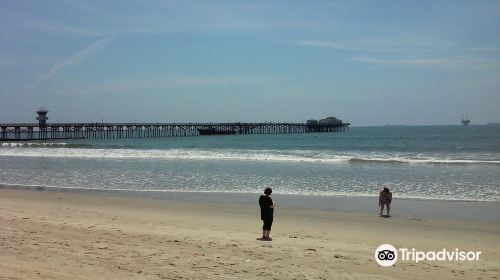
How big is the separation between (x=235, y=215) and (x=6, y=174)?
16441mm

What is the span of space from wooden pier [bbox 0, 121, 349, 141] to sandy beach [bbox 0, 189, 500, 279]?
216 ft

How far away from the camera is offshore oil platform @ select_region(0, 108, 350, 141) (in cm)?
7375

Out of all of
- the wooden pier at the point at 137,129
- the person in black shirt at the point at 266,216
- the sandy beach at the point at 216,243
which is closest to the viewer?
the sandy beach at the point at 216,243

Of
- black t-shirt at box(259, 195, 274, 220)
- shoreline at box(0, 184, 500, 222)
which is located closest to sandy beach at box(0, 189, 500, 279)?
black t-shirt at box(259, 195, 274, 220)

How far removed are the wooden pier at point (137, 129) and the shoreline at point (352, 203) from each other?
6185cm

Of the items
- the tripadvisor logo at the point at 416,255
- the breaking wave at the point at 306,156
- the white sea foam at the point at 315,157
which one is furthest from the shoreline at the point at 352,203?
the white sea foam at the point at 315,157

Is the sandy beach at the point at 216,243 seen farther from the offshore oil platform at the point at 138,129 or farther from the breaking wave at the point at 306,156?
the offshore oil platform at the point at 138,129

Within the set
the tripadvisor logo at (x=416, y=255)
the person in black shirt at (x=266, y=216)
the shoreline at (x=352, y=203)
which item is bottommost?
the shoreline at (x=352, y=203)

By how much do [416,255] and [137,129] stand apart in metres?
85.9

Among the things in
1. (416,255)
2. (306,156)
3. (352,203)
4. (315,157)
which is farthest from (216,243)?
(306,156)

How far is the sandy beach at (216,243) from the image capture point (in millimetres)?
6422

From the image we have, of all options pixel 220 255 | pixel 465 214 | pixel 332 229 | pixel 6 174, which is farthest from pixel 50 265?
pixel 6 174

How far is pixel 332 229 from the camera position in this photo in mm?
9930

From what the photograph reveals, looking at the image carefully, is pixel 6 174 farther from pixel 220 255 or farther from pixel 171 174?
pixel 220 255
